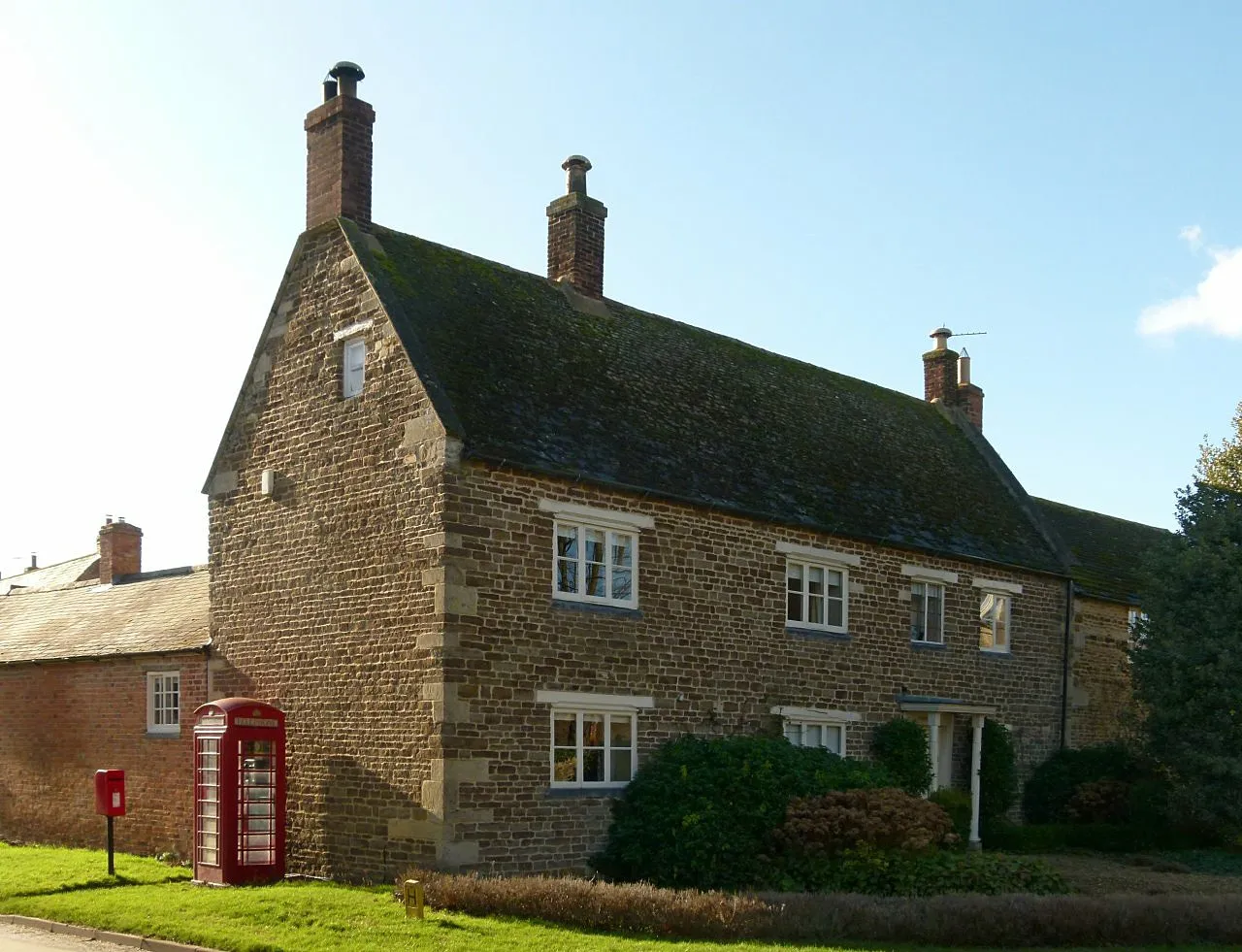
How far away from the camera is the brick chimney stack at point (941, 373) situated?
33.3 m

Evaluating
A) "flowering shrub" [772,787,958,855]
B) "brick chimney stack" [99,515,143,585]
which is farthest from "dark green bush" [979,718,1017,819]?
"brick chimney stack" [99,515,143,585]

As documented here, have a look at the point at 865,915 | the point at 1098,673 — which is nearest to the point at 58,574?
the point at 1098,673

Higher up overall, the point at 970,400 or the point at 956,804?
the point at 970,400

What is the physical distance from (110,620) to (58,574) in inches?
770

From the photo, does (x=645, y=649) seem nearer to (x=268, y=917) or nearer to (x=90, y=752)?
(x=268, y=917)

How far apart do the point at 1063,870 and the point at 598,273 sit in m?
12.6

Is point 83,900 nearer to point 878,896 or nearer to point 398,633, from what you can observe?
point 398,633

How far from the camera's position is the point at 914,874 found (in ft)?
54.9

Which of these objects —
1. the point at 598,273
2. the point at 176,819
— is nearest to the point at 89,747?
the point at 176,819

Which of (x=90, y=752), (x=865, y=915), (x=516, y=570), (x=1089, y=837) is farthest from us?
(x=1089, y=837)

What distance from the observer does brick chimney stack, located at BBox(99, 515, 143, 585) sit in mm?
32281

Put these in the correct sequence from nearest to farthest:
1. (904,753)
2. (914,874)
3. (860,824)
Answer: (914,874)
(860,824)
(904,753)

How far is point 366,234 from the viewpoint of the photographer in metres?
20.8

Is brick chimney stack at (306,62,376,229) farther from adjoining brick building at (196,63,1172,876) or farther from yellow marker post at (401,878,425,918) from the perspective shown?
yellow marker post at (401,878,425,918)
